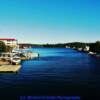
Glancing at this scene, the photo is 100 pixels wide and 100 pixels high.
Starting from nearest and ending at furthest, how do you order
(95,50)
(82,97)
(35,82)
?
(82,97) → (35,82) → (95,50)

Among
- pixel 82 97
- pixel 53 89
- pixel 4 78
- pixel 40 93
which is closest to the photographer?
pixel 82 97

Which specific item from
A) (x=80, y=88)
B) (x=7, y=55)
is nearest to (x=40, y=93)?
(x=80, y=88)

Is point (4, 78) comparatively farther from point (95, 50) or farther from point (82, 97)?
point (95, 50)

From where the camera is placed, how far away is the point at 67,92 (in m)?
31.0

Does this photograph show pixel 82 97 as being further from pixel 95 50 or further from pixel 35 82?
pixel 95 50

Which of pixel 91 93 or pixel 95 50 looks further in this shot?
pixel 95 50

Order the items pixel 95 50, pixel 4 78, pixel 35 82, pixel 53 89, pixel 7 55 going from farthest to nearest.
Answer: pixel 95 50
pixel 7 55
pixel 4 78
pixel 35 82
pixel 53 89

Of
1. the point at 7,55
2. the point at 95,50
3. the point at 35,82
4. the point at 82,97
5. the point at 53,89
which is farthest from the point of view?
the point at 95,50

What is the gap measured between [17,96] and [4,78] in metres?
12.9

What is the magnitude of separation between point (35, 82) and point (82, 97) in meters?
10.8

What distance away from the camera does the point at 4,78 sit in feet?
136

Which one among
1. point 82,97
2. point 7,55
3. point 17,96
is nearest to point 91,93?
point 82,97

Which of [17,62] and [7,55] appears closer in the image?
[17,62]

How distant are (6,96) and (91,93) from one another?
8.77 meters
